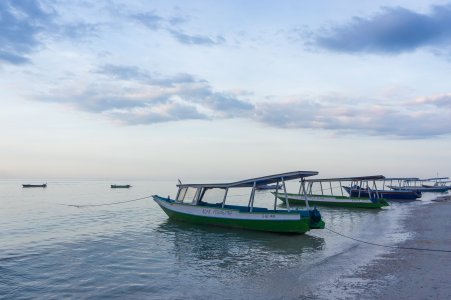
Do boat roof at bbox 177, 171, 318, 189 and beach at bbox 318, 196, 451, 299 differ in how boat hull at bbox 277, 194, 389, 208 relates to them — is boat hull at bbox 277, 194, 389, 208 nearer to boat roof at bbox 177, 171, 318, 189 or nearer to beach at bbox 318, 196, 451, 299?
boat roof at bbox 177, 171, 318, 189

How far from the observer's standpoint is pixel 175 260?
18672 millimetres

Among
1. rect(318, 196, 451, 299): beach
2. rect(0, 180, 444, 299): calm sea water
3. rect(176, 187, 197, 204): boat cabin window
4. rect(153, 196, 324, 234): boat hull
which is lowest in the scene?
rect(0, 180, 444, 299): calm sea water

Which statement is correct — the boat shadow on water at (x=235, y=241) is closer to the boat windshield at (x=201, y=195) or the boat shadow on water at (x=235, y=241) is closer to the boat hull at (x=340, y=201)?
the boat windshield at (x=201, y=195)

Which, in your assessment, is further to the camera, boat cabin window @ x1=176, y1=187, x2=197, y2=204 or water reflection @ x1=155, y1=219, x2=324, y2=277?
boat cabin window @ x1=176, y1=187, x2=197, y2=204

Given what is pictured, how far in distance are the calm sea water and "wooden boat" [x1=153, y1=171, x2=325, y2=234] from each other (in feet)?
2.34

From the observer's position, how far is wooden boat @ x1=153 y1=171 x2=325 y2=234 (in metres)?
24.4

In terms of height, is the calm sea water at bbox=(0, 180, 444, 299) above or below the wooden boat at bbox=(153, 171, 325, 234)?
below

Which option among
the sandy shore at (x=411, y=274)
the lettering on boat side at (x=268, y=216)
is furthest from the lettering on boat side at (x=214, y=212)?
the sandy shore at (x=411, y=274)

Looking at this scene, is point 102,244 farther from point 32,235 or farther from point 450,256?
point 450,256

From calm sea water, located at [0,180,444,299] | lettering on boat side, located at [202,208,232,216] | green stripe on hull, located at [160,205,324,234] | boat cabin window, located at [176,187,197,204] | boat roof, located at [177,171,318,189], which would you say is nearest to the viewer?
calm sea water, located at [0,180,444,299]

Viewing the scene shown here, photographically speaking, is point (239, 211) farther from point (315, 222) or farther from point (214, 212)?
point (315, 222)

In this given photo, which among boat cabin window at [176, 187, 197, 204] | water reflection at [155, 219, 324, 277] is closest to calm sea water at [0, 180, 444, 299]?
water reflection at [155, 219, 324, 277]

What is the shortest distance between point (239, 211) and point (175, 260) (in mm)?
9046

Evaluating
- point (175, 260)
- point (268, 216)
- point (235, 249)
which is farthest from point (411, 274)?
point (268, 216)
